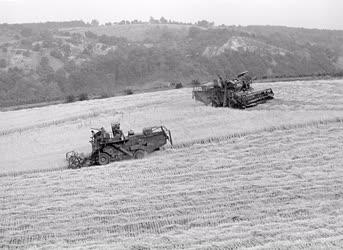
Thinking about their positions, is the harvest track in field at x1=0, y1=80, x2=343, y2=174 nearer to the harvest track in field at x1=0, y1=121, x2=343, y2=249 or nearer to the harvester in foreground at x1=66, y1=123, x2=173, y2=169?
the harvester in foreground at x1=66, y1=123, x2=173, y2=169

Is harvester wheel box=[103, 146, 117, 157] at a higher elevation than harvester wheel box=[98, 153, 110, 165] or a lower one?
higher

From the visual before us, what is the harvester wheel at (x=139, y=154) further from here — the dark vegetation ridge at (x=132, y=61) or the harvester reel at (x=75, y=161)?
the dark vegetation ridge at (x=132, y=61)

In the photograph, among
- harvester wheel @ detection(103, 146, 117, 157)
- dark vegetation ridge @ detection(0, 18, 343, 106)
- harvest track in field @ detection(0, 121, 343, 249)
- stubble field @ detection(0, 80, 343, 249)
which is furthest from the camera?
dark vegetation ridge @ detection(0, 18, 343, 106)

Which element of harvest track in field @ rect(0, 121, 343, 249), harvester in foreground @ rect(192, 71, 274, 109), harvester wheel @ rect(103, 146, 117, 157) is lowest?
harvest track in field @ rect(0, 121, 343, 249)

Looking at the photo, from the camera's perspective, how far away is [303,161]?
69.9 ft

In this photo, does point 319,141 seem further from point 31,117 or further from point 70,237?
point 31,117

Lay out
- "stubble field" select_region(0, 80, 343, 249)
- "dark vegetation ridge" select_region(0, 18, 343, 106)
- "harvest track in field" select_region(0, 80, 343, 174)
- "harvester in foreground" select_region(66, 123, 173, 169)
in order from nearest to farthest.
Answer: "stubble field" select_region(0, 80, 343, 249)
"harvester in foreground" select_region(66, 123, 173, 169)
"harvest track in field" select_region(0, 80, 343, 174)
"dark vegetation ridge" select_region(0, 18, 343, 106)

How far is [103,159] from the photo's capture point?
23094 mm

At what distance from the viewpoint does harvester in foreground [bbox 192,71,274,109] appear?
30516 mm

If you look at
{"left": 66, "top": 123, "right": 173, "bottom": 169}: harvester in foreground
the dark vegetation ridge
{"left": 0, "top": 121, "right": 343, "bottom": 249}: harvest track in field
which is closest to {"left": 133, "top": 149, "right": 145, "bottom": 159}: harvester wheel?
{"left": 66, "top": 123, "right": 173, "bottom": 169}: harvester in foreground

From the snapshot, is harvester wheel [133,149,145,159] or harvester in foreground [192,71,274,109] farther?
harvester in foreground [192,71,274,109]

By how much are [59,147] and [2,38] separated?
64029 millimetres

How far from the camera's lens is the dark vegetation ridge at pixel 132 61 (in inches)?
2564

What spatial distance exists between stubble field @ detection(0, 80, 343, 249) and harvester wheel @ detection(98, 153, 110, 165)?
2.44ft
